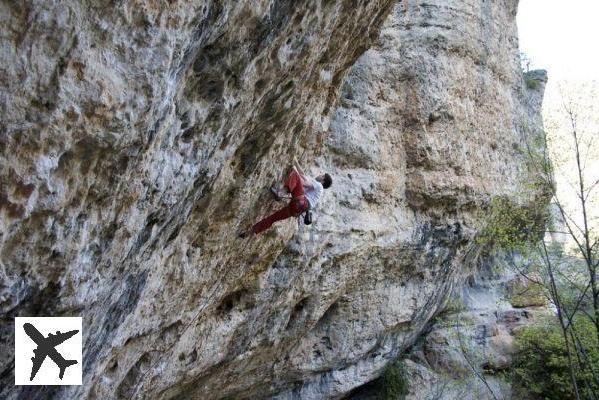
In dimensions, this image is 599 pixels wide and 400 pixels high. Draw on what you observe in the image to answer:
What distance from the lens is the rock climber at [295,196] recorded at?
700 centimetres

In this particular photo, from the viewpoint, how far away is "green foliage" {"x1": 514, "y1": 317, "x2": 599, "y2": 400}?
13.7 meters

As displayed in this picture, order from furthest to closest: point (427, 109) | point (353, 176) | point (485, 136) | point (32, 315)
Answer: point (485, 136), point (427, 109), point (353, 176), point (32, 315)

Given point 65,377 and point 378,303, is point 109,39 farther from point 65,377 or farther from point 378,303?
point 378,303

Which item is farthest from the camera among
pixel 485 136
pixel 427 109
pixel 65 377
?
pixel 485 136

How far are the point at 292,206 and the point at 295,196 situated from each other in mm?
194

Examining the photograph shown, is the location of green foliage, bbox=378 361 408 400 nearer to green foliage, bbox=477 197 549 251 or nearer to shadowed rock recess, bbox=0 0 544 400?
shadowed rock recess, bbox=0 0 544 400

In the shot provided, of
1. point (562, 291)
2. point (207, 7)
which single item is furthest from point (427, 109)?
point (207, 7)

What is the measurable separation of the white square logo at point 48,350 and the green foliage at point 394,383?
31.6 feet

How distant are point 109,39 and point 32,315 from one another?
6.80ft

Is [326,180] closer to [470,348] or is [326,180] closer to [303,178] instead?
[303,178]

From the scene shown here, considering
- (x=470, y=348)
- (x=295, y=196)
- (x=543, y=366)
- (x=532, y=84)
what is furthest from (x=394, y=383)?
(x=532, y=84)

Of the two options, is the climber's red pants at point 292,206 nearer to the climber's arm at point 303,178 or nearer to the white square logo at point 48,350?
the climber's arm at point 303,178

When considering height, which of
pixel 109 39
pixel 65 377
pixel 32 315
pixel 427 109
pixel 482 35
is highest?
pixel 482 35

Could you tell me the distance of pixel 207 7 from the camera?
4246 mm
